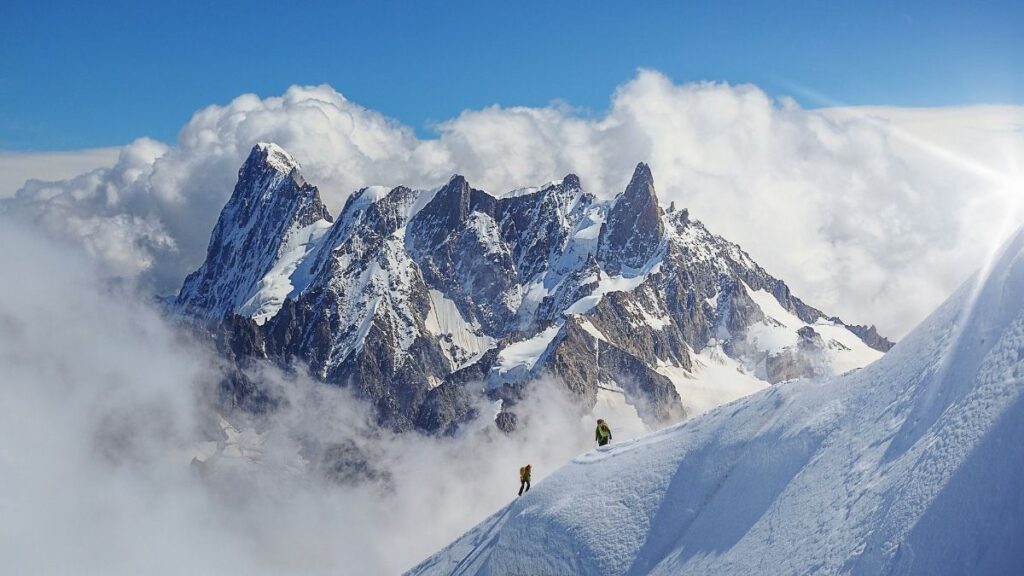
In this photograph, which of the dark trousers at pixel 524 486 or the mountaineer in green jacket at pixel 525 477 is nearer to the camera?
the mountaineer in green jacket at pixel 525 477

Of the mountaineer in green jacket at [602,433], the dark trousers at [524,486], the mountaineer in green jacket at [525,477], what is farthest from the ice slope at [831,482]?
the mountaineer in green jacket at [602,433]

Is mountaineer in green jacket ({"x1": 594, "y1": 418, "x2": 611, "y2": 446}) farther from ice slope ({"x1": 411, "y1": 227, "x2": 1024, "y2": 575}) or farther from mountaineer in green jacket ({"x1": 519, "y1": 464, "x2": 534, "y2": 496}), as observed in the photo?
mountaineer in green jacket ({"x1": 519, "y1": 464, "x2": 534, "y2": 496})

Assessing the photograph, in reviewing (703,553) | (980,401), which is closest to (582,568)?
(703,553)

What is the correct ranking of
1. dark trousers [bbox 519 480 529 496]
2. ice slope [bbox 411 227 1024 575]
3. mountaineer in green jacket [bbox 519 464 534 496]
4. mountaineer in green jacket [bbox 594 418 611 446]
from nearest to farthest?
ice slope [bbox 411 227 1024 575], mountaineer in green jacket [bbox 519 464 534 496], dark trousers [bbox 519 480 529 496], mountaineer in green jacket [bbox 594 418 611 446]

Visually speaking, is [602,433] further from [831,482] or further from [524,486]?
[831,482]

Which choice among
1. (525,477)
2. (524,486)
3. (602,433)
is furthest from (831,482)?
(524,486)

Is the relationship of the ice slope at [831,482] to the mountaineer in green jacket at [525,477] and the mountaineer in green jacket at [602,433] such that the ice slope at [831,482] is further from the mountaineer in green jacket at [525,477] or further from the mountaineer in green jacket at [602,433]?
the mountaineer in green jacket at [602,433]

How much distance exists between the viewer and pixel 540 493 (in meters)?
53.3

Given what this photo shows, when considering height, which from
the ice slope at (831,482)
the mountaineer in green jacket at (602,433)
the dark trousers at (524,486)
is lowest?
the ice slope at (831,482)

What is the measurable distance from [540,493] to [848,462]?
64.1 ft

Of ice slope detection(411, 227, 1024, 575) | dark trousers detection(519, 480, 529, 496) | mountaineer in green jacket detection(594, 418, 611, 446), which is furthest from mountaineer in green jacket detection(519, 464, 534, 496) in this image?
mountaineer in green jacket detection(594, 418, 611, 446)

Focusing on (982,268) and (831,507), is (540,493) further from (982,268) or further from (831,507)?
(982,268)

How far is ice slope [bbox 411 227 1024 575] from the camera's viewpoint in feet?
98.6

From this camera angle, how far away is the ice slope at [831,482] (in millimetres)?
30047
